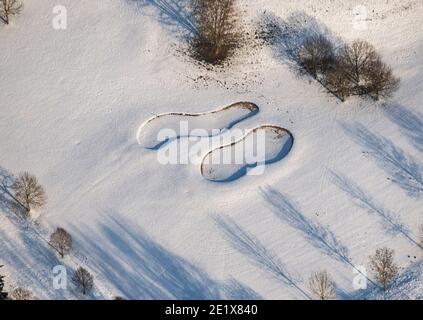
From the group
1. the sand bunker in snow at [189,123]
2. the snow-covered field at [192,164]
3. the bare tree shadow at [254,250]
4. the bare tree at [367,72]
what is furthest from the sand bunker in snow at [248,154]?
the bare tree at [367,72]

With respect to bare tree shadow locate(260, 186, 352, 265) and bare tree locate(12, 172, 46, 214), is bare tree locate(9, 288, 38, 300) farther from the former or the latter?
bare tree shadow locate(260, 186, 352, 265)

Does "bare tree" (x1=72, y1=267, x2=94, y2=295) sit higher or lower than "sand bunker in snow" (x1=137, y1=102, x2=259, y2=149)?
lower

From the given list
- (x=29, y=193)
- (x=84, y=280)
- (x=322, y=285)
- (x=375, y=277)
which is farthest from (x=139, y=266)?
(x=375, y=277)

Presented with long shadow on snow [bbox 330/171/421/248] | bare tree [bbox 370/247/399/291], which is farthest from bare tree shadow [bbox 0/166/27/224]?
bare tree [bbox 370/247/399/291]

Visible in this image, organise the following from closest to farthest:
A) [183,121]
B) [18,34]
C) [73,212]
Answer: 1. [73,212]
2. [183,121]
3. [18,34]

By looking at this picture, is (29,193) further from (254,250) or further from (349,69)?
(349,69)
